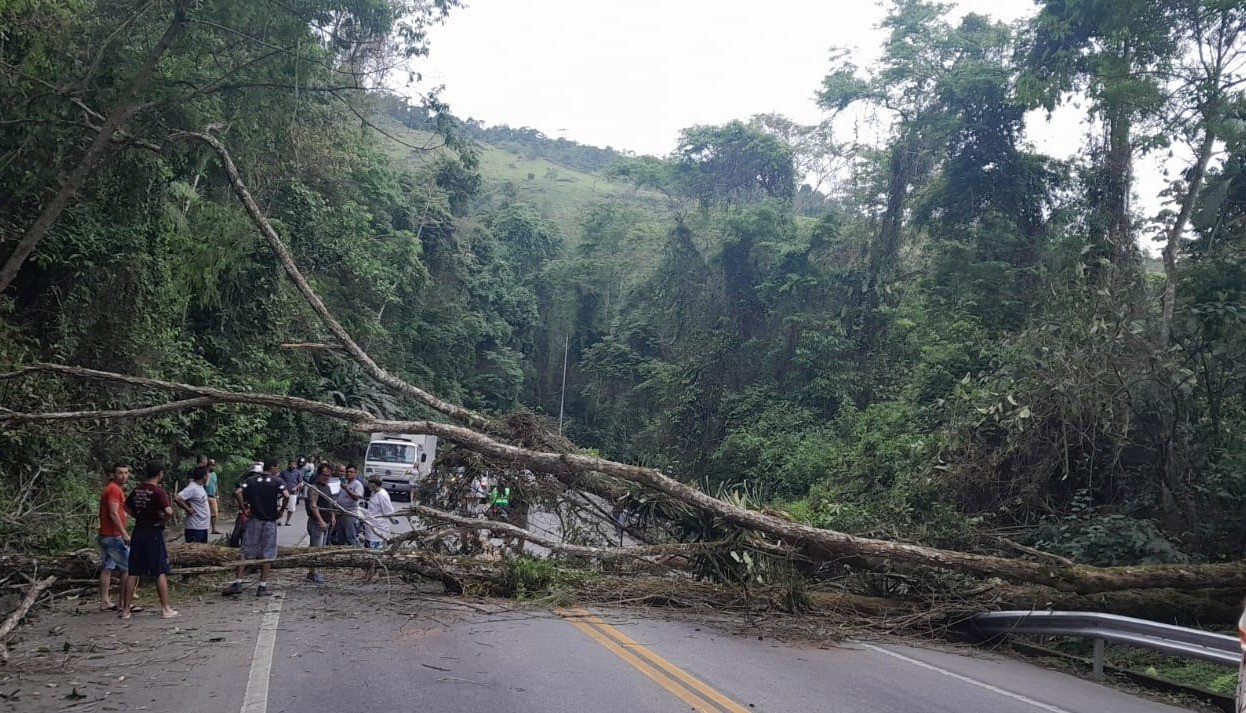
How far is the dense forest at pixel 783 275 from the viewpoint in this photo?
1317cm

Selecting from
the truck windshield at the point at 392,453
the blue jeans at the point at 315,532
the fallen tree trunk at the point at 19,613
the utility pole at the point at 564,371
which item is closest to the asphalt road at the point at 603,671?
the fallen tree trunk at the point at 19,613

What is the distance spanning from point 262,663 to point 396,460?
75.3 feet

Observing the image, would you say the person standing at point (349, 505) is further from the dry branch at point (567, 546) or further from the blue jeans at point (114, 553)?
the blue jeans at point (114, 553)

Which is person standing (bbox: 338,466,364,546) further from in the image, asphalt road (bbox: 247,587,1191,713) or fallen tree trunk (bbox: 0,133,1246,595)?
asphalt road (bbox: 247,587,1191,713)

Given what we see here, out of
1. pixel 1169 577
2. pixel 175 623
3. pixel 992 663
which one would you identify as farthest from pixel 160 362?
pixel 1169 577

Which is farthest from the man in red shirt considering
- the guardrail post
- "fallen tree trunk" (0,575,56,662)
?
the guardrail post

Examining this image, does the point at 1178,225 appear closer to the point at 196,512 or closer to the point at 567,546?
the point at 567,546

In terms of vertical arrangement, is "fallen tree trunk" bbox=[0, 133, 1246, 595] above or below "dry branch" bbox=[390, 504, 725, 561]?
above

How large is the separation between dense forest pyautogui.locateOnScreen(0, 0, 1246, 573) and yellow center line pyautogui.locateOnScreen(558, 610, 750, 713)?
126 inches

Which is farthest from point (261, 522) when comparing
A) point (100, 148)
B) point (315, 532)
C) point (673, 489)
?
point (100, 148)

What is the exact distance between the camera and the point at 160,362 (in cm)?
1814

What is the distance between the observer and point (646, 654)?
813 cm

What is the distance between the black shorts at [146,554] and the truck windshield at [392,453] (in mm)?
20746

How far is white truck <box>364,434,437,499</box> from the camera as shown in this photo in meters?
28.6
